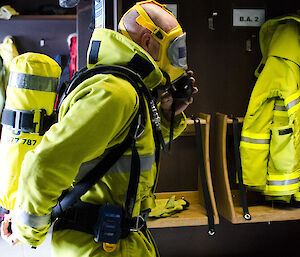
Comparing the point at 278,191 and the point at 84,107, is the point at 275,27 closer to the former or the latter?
the point at 278,191

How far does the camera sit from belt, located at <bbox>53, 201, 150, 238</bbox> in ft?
4.18

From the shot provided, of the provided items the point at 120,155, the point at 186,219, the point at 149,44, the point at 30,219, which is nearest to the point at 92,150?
the point at 120,155

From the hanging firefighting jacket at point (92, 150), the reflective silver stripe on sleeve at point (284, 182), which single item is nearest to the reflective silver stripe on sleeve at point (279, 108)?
the reflective silver stripe on sleeve at point (284, 182)

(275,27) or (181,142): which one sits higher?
(275,27)

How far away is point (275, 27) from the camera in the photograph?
286 centimetres

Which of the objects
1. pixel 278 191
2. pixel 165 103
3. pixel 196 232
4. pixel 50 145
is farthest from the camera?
pixel 196 232

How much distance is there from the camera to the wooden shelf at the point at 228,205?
2576mm

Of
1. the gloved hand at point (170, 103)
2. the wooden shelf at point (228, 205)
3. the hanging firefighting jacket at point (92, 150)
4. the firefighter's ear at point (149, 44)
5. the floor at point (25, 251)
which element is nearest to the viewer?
the hanging firefighting jacket at point (92, 150)

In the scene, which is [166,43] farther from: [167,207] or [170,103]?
[167,207]

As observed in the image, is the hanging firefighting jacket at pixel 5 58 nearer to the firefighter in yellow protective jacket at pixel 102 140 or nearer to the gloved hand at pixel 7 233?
the gloved hand at pixel 7 233

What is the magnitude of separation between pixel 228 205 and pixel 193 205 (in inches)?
13.0

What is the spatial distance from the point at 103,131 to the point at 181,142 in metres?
1.88

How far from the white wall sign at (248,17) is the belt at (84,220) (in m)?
2.17

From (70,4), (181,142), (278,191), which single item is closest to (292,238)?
(278,191)
